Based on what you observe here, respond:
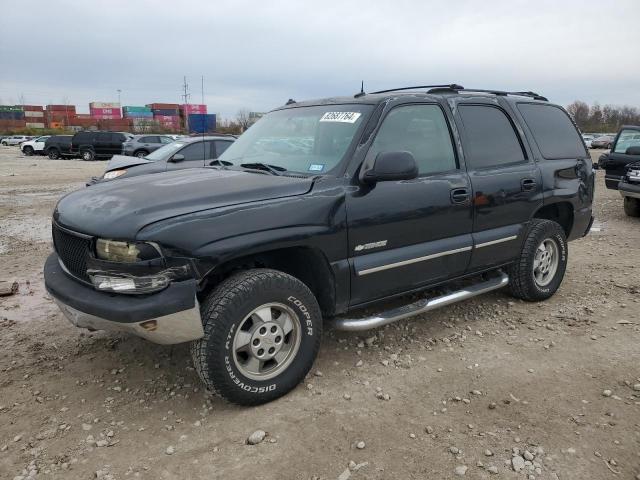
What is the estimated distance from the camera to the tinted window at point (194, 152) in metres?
11.2

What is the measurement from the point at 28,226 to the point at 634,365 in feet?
29.5

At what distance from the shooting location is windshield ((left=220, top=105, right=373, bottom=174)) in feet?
12.0

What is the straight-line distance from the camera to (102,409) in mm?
3180

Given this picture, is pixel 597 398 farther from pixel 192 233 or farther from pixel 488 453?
pixel 192 233

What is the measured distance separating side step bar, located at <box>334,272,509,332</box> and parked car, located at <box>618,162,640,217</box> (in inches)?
237

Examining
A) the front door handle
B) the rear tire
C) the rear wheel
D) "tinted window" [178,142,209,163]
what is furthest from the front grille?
the rear wheel

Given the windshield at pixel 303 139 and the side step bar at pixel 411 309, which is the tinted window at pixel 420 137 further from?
the side step bar at pixel 411 309

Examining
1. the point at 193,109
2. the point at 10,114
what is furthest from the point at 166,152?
the point at 10,114

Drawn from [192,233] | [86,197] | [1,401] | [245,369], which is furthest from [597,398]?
[1,401]

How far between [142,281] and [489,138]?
312 centimetres

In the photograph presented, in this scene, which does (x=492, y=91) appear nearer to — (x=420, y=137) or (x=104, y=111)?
(x=420, y=137)

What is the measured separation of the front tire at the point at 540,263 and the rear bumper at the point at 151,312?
3.19 meters

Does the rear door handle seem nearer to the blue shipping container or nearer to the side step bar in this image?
the side step bar

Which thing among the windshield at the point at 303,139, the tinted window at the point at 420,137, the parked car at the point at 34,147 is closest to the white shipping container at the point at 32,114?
the parked car at the point at 34,147
